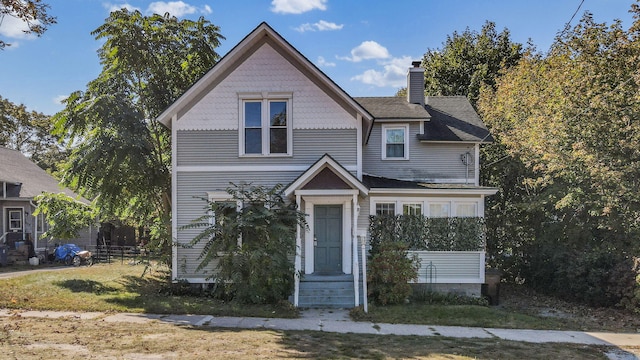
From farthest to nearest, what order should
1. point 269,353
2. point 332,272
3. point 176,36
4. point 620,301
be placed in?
point 176,36, point 332,272, point 620,301, point 269,353

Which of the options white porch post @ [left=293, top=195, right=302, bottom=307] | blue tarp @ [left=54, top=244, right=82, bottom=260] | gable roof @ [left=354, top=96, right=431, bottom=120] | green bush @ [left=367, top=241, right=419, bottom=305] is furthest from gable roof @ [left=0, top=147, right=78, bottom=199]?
green bush @ [left=367, top=241, right=419, bottom=305]

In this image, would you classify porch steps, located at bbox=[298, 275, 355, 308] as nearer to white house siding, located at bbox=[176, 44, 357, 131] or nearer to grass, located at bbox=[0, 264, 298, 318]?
grass, located at bbox=[0, 264, 298, 318]

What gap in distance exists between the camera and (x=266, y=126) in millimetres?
14047

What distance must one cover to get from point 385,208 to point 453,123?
5.59 m

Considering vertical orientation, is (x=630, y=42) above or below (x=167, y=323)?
above

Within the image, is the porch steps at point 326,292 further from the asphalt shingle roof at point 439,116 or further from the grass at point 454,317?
the asphalt shingle roof at point 439,116

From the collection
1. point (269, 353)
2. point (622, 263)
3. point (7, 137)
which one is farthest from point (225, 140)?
point (7, 137)

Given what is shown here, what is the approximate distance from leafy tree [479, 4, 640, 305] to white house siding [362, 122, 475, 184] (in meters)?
2.44

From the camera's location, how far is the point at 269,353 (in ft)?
24.6

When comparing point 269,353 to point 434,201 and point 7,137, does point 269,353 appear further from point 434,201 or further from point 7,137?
point 7,137

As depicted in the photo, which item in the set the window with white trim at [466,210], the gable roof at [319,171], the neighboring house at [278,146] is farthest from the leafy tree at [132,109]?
the window with white trim at [466,210]

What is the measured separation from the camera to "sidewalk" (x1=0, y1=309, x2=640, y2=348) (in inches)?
379

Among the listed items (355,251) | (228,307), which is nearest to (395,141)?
(355,251)

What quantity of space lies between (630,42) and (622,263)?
6980mm
